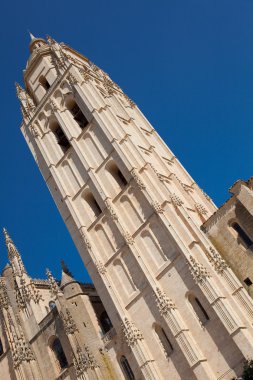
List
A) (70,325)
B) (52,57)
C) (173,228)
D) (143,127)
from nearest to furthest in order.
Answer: (173,228)
(70,325)
(143,127)
(52,57)

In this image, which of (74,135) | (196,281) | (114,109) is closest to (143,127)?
(114,109)

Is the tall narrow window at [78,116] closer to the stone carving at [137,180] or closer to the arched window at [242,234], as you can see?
the stone carving at [137,180]

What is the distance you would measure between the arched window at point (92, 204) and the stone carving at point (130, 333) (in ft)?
28.7

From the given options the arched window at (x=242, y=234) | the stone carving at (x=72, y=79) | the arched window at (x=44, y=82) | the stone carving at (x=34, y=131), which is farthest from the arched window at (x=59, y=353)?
the arched window at (x=44, y=82)

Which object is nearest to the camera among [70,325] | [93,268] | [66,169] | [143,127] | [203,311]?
[203,311]

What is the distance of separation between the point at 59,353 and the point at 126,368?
6154 millimetres

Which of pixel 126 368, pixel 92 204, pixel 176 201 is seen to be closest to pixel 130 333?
pixel 126 368

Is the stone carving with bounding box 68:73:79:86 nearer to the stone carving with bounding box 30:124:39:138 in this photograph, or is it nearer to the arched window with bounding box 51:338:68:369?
the stone carving with bounding box 30:124:39:138

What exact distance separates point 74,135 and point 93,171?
4.58 m

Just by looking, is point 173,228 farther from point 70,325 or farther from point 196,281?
point 70,325

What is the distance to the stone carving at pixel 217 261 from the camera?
2338 centimetres

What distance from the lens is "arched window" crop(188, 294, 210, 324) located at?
23.2 m

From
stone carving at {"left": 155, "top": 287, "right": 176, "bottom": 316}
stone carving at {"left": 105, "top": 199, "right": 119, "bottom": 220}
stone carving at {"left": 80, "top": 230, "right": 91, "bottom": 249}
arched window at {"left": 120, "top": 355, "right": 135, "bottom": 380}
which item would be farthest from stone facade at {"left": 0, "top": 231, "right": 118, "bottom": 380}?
stone carving at {"left": 105, "top": 199, "right": 119, "bottom": 220}

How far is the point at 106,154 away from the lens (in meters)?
32.1
